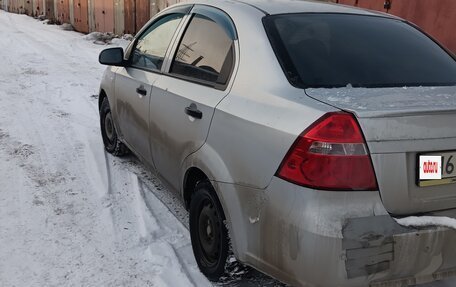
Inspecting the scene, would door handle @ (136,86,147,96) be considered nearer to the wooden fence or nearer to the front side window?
the front side window

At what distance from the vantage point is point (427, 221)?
222 cm

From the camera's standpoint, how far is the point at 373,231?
214cm

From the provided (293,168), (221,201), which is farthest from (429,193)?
(221,201)

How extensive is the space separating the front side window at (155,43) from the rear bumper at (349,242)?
1.91 m

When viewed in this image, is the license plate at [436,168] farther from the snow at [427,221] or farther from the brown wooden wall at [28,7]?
the brown wooden wall at [28,7]

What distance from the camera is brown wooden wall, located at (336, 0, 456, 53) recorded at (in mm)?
7020

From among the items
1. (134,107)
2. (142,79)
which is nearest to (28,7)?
(134,107)

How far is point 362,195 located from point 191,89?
4.75 ft

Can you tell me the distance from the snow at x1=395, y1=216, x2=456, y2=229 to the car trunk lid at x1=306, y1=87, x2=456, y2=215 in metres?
0.04

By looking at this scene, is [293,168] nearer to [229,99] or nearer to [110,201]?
[229,99]

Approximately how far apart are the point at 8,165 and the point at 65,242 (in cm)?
180

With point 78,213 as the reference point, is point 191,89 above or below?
above

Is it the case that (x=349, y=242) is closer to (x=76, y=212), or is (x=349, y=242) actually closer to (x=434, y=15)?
(x=76, y=212)

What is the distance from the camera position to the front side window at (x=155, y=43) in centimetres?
380
